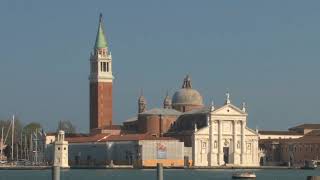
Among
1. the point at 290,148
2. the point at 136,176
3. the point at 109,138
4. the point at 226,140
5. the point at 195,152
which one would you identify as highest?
the point at 109,138

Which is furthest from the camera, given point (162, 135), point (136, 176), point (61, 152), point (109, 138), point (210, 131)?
point (162, 135)

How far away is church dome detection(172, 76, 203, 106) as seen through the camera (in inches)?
4867

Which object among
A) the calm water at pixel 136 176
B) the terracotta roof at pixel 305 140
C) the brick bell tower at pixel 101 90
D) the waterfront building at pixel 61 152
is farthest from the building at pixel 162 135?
the calm water at pixel 136 176

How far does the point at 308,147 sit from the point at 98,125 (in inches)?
951

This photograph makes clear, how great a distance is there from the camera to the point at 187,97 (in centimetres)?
12381

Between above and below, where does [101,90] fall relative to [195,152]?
above

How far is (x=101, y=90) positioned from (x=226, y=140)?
53.7ft

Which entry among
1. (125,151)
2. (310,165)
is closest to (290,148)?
(310,165)

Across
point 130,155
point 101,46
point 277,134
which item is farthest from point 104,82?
point 277,134

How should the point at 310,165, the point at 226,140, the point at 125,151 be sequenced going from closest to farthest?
1. the point at 125,151
2. the point at 310,165
3. the point at 226,140

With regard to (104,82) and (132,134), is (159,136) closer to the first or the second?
(132,134)

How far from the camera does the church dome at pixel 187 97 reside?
406 ft

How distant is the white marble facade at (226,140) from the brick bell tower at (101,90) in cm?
1241

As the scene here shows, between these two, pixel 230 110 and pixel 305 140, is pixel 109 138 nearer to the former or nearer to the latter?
pixel 230 110
